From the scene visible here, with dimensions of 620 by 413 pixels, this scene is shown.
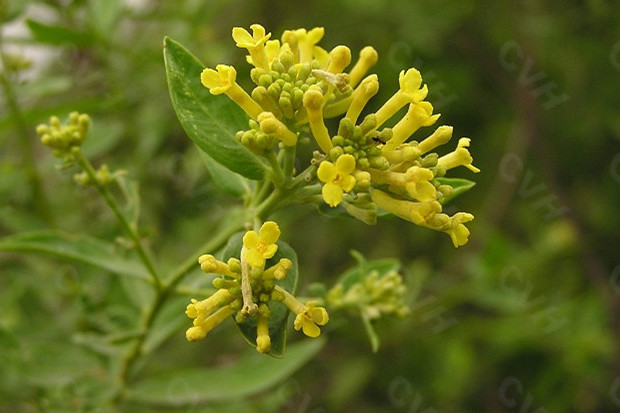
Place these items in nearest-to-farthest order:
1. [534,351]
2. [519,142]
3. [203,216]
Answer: [203,216], [534,351], [519,142]

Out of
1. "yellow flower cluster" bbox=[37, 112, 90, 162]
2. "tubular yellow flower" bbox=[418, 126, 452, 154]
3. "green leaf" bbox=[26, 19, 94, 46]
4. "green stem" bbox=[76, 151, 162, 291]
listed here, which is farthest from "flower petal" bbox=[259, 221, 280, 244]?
"green leaf" bbox=[26, 19, 94, 46]

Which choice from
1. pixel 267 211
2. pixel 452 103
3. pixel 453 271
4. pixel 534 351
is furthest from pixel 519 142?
pixel 267 211

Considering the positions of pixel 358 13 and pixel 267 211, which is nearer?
pixel 267 211

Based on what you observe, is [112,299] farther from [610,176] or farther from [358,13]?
[610,176]

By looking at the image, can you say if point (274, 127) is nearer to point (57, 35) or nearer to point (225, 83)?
point (225, 83)

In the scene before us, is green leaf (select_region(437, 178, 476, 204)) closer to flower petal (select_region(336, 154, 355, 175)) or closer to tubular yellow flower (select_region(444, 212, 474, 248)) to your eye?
tubular yellow flower (select_region(444, 212, 474, 248))

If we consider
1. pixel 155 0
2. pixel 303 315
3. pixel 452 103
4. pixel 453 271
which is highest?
pixel 303 315

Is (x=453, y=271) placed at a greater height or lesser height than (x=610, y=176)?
lesser
